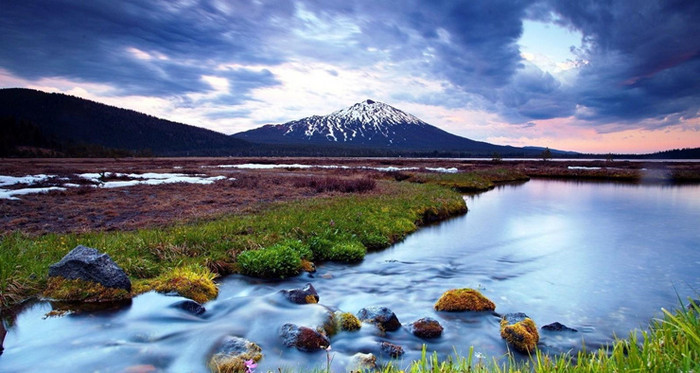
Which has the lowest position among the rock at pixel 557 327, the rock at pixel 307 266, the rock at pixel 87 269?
the rock at pixel 307 266

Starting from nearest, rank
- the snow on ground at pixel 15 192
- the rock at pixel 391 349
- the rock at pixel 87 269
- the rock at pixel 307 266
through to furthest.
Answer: the rock at pixel 391 349
the rock at pixel 87 269
the rock at pixel 307 266
the snow on ground at pixel 15 192

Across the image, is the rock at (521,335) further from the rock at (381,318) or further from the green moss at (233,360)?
the green moss at (233,360)

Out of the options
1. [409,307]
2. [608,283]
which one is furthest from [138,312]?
[608,283]

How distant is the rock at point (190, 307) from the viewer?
938 cm

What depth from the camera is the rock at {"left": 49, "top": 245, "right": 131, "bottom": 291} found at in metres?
9.49

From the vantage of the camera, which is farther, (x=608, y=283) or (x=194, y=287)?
(x=608, y=283)

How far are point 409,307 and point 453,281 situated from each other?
3.19 m

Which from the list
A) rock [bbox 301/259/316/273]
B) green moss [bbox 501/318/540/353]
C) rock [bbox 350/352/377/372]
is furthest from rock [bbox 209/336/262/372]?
rock [bbox 301/259/316/273]

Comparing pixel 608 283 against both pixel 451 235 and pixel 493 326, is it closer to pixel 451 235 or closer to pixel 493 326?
→ pixel 493 326

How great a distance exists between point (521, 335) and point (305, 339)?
4590 millimetres

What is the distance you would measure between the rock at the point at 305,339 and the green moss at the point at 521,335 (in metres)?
3.94

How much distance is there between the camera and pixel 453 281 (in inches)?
511

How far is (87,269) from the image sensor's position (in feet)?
31.1

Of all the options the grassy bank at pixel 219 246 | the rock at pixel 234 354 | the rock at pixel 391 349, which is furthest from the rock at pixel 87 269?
the rock at pixel 391 349
